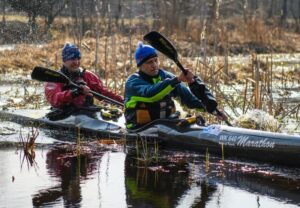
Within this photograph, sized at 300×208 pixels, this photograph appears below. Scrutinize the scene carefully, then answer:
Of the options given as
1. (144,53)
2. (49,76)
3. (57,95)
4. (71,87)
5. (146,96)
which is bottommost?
(146,96)

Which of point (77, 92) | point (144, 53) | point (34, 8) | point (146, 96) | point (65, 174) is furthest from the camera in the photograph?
point (34, 8)

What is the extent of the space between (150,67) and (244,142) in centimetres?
160

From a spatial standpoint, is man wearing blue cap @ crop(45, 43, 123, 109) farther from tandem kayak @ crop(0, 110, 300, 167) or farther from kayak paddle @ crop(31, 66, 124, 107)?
tandem kayak @ crop(0, 110, 300, 167)

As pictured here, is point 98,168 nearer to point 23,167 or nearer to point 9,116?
point 23,167

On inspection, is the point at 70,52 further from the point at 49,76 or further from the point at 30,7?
the point at 30,7

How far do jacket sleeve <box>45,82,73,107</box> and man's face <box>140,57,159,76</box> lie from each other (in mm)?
1332

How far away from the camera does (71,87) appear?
920 cm

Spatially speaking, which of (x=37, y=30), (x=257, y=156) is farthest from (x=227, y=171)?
(x=37, y=30)

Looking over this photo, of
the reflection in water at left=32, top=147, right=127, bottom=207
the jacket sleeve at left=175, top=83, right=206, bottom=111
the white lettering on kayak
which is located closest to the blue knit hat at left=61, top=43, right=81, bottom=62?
the jacket sleeve at left=175, top=83, right=206, bottom=111

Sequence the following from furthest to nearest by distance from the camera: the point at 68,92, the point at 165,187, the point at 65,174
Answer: the point at 68,92 → the point at 65,174 → the point at 165,187

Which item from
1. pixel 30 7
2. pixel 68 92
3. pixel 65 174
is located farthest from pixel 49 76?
pixel 30 7

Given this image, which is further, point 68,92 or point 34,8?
point 34,8

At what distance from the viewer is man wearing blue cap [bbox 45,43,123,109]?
9.22 meters

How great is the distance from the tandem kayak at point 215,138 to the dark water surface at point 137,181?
101mm
